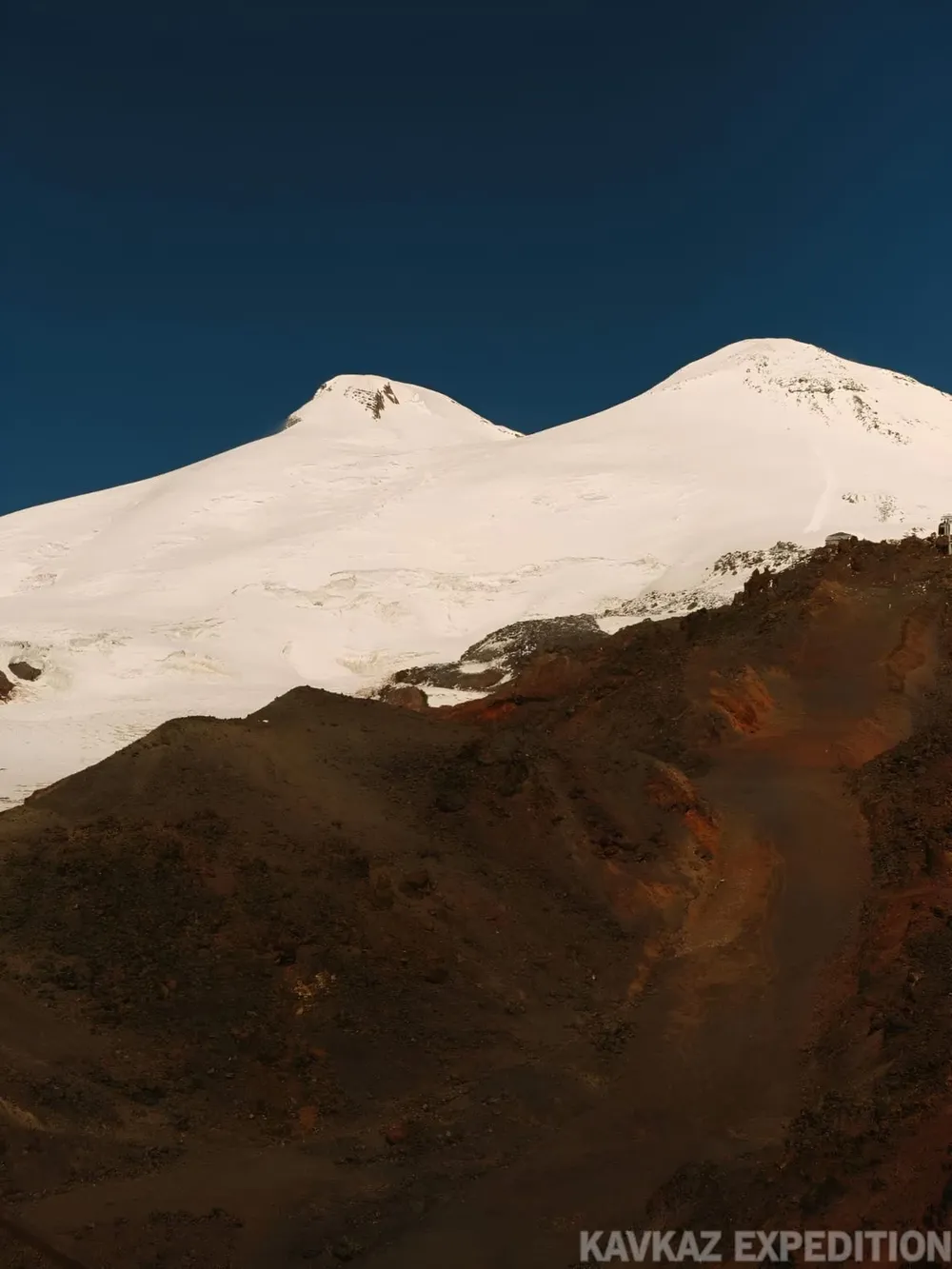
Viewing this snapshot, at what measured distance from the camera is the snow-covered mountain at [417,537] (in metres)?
27.7

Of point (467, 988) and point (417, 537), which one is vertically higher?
point (417, 537)

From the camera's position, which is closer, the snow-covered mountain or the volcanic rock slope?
the volcanic rock slope

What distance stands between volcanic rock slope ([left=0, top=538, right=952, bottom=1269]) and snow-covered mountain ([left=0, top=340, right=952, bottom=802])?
9829 mm

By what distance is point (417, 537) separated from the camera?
126 ft

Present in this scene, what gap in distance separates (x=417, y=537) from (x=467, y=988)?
30261 millimetres

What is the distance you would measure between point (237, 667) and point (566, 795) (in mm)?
18114

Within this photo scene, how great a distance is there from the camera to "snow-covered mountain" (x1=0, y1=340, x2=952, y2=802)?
1089 inches

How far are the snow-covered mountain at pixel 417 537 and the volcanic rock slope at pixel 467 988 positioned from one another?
983cm

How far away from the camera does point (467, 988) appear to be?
29.3 ft

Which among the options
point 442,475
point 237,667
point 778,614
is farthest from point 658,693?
point 442,475

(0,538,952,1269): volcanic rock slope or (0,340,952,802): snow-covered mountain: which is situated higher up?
(0,340,952,802): snow-covered mountain

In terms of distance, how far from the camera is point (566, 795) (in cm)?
1205

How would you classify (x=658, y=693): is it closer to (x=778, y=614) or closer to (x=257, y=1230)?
(x=778, y=614)

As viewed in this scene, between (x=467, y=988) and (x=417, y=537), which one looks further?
(x=417, y=537)
